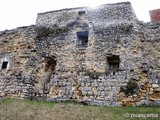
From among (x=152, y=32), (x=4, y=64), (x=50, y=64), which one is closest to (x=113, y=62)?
(x=152, y=32)

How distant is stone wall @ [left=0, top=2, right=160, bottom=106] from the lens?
11344mm

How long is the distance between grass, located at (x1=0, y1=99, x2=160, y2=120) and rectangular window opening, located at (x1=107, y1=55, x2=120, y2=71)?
254cm

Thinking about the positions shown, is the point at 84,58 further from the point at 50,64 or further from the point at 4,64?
the point at 4,64

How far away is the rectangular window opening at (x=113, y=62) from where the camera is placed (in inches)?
483

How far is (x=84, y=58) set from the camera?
41.5ft

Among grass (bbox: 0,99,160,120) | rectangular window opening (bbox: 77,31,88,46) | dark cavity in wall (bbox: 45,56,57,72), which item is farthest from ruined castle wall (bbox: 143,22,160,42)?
dark cavity in wall (bbox: 45,56,57,72)

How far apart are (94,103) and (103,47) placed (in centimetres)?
290

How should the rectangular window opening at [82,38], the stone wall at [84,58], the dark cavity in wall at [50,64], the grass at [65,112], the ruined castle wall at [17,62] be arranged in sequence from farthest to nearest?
1. the dark cavity in wall at [50,64]
2. the rectangular window opening at [82,38]
3. the ruined castle wall at [17,62]
4. the stone wall at [84,58]
5. the grass at [65,112]

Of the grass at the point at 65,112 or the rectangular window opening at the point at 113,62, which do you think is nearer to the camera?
the grass at the point at 65,112

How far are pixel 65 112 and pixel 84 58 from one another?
141 inches

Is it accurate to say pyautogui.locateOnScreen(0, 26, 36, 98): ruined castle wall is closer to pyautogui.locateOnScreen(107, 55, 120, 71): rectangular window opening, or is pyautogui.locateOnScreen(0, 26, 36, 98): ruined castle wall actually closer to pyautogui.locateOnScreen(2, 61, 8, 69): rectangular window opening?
pyautogui.locateOnScreen(2, 61, 8, 69): rectangular window opening

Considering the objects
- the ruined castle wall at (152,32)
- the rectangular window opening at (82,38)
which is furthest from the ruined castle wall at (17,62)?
Answer: the ruined castle wall at (152,32)

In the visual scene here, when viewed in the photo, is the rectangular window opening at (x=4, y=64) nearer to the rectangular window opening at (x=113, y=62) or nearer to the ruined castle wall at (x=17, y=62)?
the ruined castle wall at (x=17, y=62)

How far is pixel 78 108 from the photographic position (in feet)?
33.9
